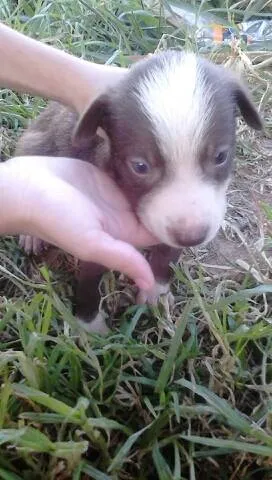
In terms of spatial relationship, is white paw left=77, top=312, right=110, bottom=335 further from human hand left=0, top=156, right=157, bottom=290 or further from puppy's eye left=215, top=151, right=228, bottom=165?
puppy's eye left=215, top=151, right=228, bottom=165

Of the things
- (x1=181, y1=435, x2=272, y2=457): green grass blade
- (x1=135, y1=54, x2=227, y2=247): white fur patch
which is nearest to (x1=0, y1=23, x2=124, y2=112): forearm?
(x1=135, y1=54, x2=227, y2=247): white fur patch

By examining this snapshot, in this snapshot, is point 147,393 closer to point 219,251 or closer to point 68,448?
point 68,448

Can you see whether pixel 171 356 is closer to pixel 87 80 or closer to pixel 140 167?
pixel 140 167

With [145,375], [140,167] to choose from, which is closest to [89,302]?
[145,375]

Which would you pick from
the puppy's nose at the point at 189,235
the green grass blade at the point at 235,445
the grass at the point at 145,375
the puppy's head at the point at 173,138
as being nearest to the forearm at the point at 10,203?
the grass at the point at 145,375

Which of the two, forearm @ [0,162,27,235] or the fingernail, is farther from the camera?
forearm @ [0,162,27,235]

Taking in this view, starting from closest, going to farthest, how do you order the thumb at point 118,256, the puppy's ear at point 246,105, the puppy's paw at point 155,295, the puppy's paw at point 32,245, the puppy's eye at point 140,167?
the thumb at point 118,256 < the puppy's eye at point 140,167 < the puppy's ear at point 246,105 < the puppy's paw at point 155,295 < the puppy's paw at point 32,245

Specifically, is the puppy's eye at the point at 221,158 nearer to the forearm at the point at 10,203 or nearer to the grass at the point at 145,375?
the grass at the point at 145,375
